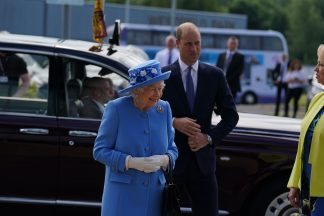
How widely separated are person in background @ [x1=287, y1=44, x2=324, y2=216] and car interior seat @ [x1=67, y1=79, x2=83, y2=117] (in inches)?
95.6

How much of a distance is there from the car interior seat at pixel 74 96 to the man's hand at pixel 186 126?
1.40 m

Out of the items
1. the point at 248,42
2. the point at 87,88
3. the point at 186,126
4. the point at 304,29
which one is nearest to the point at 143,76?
the point at 186,126

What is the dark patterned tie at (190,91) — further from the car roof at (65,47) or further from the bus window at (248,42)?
the bus window at (248,42)

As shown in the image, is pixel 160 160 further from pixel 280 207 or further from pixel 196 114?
pixel 280 207

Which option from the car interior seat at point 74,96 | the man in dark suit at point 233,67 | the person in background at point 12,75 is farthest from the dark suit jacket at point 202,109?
the man in dark suit at point 233,67

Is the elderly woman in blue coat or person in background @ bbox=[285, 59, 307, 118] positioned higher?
the elderly woman in blue coat

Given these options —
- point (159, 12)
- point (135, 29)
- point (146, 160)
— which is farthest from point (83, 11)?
point (146, 160)

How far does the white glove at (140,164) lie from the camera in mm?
4195

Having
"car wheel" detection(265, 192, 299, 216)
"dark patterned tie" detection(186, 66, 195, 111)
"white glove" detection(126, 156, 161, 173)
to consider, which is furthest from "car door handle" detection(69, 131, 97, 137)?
"white glove" detection(126, 156, 161, 173)

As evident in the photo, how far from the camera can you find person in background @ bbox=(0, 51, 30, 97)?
6.61 metres

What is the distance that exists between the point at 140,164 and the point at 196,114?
1.30 metres

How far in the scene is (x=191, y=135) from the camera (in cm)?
531

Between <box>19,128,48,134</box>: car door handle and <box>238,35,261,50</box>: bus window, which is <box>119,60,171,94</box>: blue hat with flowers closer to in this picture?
<box>19,128,48,134</box>: car door handle

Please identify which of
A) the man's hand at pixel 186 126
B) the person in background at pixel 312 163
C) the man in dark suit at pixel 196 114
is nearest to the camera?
the person in background at pixel 312 163
